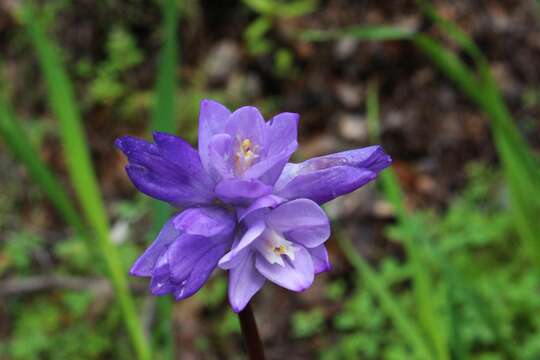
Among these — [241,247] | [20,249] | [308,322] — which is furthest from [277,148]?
[20,249]

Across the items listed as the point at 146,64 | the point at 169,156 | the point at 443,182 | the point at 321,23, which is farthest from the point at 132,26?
the point at 169,156

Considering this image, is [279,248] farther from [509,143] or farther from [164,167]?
[509,143]

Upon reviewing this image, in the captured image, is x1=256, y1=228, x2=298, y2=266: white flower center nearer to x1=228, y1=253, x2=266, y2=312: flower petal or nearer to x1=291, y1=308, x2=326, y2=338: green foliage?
x1=228, y1=253, x2=266, y2=312: flower petal

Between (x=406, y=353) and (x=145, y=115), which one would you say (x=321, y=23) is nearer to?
(x=145, y=115)

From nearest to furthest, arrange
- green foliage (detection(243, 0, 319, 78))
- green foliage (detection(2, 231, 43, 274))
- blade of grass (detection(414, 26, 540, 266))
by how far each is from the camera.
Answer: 1. blade of grass (detection(414, 26, 540, 266))
2. green foliage (detection(2, 231, 43, 274))
3. green foliage (detection(243, 0, 319, 78))

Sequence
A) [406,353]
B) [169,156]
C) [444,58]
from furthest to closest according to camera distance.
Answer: [406,353], [444,58], [169,156]

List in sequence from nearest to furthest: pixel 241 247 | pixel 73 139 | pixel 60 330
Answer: pixel 241 247 < pixel 73 139 < pixel 60 330

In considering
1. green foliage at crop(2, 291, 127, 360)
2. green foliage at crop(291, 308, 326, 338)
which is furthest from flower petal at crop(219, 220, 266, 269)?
green foliage at crop(2, 291, 127, 360)
